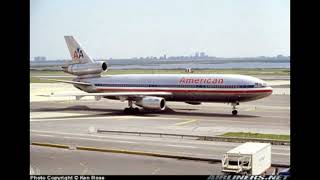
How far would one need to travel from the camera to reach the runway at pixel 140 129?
777 inches

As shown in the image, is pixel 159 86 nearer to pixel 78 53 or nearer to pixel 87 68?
pixel 87 68

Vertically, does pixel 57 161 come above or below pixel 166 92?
below

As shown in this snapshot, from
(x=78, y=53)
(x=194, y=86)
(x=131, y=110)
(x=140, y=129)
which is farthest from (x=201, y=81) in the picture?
(x=78, y=53)

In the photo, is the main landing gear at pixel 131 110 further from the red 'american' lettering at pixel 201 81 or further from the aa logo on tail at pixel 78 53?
Answer: the aa logo on tail at pixel 78 53

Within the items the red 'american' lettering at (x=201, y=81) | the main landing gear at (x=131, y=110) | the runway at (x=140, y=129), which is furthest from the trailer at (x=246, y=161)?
the main landing gear at (x=131, y=110)

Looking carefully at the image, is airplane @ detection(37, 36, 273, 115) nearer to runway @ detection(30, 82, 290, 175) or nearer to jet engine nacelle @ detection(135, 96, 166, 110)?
jet engine nacelle @ detection(135, 96, 166, 110)

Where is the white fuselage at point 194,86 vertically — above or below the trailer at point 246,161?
above

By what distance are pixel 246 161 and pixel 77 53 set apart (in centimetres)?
3033
